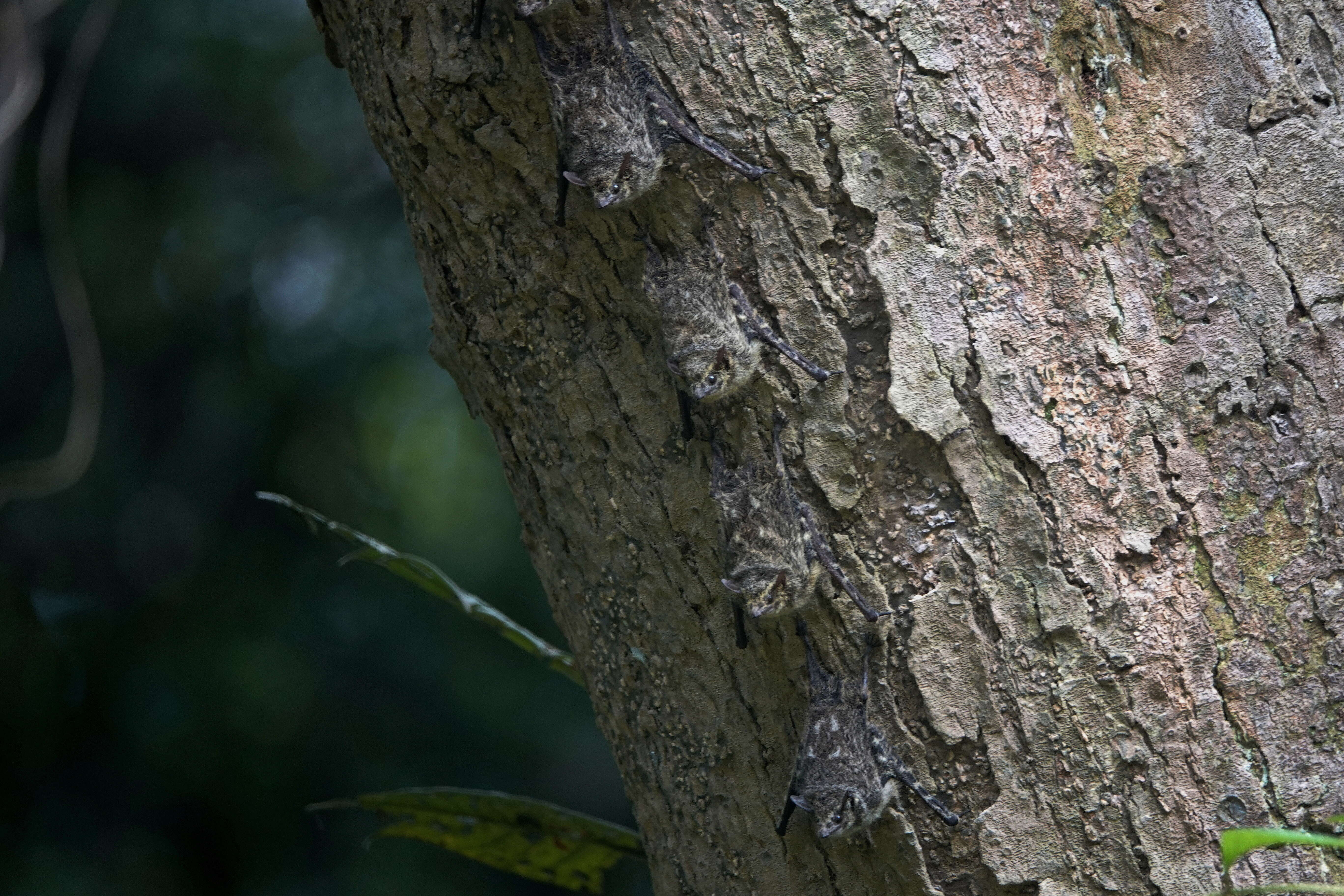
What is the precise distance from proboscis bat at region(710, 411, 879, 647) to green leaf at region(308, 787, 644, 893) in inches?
35.4

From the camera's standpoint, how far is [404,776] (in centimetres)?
462

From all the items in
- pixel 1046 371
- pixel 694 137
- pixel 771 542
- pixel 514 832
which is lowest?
pixel 514 832

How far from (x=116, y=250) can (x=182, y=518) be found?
1.32m

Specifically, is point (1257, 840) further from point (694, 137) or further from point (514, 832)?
point (514, 832)

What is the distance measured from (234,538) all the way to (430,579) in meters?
3.36

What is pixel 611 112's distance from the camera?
43.0 inches

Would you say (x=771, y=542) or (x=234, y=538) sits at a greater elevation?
(x=771, y=542)

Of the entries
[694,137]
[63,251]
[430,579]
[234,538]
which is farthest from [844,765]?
[234,538]

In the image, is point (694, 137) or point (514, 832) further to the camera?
point (514, 832)

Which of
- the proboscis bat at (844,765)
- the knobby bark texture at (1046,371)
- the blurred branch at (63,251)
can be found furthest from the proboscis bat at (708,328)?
the blurred branch at (63,251)

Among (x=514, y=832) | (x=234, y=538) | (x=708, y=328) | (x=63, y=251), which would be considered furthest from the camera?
(x=234, y=538)

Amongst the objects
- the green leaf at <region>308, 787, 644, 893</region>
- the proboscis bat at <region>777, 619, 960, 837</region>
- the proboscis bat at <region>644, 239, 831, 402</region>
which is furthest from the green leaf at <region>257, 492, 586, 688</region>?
the proboscis bat at <region>644, 239, 831, 402</region>

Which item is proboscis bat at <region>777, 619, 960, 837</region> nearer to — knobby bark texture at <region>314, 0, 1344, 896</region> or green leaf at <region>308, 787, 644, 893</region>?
knobby bark texture at <region>314, 0, 1344, 896</region>

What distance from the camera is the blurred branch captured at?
10.2ft
